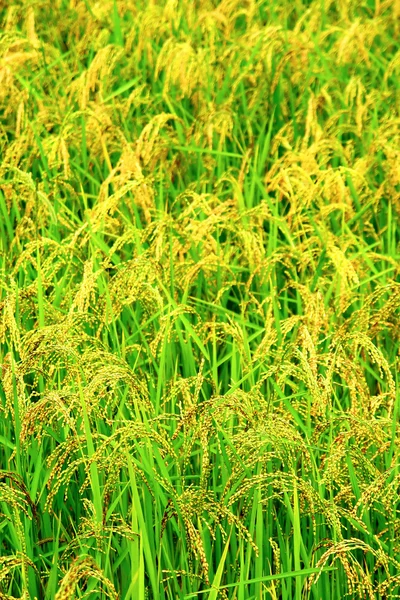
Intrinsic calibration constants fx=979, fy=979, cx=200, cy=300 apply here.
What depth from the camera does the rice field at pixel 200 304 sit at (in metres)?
2.22

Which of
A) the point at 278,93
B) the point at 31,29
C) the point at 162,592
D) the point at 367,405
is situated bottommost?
the point at 162,592

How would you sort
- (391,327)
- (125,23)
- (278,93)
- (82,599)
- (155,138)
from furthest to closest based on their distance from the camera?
1. (125,23)
2. (278,93)
3. (155,138)
4. (391,327)
5. (82,599)

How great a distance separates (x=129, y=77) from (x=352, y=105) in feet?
3.45

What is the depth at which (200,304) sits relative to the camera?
3.26 m

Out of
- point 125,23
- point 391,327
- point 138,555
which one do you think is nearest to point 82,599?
point 138,555

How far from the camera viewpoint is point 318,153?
4.02 m

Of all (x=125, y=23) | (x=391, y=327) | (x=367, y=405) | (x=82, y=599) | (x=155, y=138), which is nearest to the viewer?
(x=82, y=599)

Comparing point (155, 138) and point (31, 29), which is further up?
point (31, 29)

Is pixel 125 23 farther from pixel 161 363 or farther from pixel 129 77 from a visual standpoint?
pixel 161 363

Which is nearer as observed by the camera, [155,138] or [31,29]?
[155,138]

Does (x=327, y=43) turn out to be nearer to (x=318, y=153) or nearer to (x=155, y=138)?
(x=318, y=153)

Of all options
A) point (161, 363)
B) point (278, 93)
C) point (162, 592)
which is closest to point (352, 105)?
point (278, 93)

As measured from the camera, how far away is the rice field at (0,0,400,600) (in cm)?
222

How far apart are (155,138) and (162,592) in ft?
6.70
